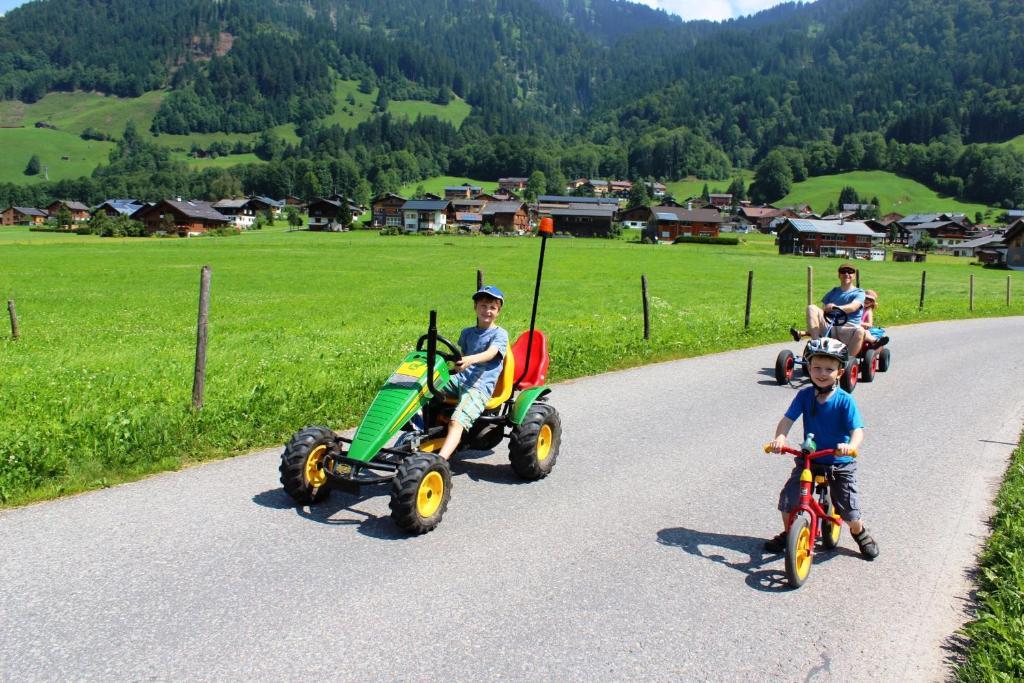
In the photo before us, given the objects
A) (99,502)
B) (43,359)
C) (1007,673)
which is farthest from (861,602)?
(43,359)

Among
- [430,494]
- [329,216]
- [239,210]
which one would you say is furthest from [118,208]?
[430,494]

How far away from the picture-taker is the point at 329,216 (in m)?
127

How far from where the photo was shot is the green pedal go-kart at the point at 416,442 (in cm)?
585

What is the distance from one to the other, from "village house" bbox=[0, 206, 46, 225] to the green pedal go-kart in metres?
167

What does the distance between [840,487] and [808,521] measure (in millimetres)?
527

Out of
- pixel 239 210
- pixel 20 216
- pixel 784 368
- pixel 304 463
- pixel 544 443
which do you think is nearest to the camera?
pixel 304 463

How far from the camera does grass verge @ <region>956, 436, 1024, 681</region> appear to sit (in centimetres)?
402

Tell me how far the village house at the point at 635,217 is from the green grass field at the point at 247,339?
10122 centimetres

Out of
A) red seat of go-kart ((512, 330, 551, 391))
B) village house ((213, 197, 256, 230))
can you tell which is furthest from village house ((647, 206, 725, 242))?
red seat of go-kart ((512, 330, 551, 391))

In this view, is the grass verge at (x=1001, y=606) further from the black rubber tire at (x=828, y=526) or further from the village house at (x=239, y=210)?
the village house at (x=239, y=210)

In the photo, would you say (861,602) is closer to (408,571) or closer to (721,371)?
(408,571)

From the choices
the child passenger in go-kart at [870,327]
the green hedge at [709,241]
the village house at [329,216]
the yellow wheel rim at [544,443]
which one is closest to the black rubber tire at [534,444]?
the yellow wheel rim at [544,443]

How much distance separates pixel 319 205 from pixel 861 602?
129004mm

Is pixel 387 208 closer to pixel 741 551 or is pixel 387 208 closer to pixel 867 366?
pixel 867 366
